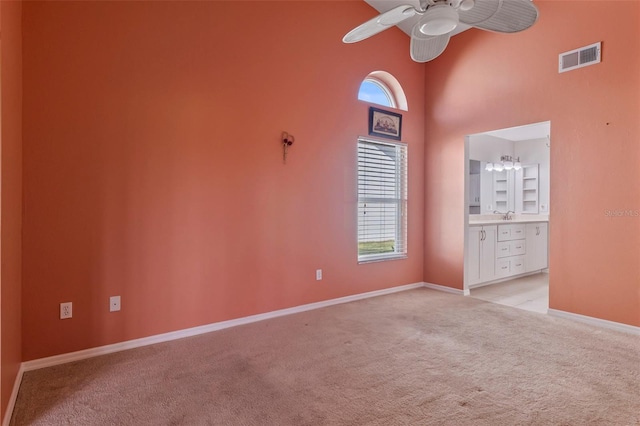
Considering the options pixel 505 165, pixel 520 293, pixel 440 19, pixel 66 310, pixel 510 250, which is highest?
pixel 440 19

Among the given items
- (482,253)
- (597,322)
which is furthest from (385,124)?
(597,322)

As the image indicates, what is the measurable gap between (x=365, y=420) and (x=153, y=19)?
10.7ft

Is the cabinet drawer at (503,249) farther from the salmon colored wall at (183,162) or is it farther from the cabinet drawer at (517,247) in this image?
the salmon colored wall at (183,162)

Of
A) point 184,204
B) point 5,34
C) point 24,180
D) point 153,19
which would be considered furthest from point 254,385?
point 153,19

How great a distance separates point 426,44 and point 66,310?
3181 mm

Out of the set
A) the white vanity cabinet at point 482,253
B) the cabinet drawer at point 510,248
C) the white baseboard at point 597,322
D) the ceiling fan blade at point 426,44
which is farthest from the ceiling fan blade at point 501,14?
the cabinet drawer at point 510,248

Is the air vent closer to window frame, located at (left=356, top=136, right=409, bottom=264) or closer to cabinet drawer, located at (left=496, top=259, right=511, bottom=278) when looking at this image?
window frame, located at (left=356, top=136, right=409, bottom=264)

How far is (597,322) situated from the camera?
324cm

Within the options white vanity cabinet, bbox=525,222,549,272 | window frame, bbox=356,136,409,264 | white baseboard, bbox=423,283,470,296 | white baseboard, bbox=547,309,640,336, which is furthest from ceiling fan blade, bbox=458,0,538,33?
white vanity cabinet, bbox=525,222,549,272

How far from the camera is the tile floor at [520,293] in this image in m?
3.98

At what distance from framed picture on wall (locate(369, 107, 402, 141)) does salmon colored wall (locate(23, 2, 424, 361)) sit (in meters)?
0.17

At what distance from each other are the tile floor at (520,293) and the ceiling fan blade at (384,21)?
334 cm

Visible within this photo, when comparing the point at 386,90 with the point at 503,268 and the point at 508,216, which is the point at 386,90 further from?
the point at 508,216

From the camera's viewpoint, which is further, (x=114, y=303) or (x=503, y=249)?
(x=503, y=249)
